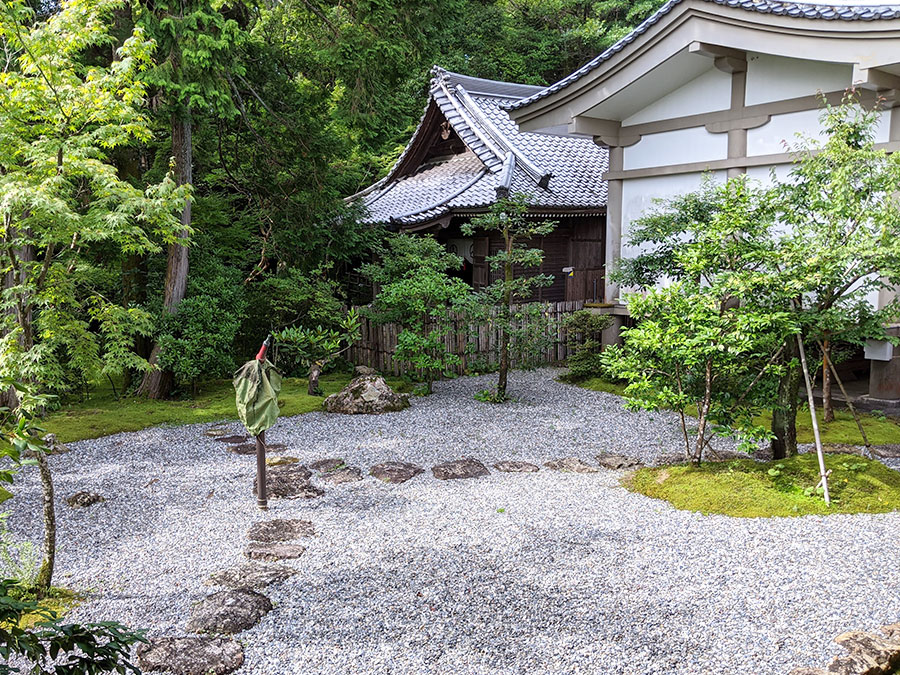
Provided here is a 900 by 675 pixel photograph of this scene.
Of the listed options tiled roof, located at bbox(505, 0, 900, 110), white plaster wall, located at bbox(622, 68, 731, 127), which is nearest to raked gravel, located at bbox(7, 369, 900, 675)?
tiled roof, located at bbox(505, 0, 900, 110)

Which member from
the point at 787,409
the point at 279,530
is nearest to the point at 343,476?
the point at 279,530

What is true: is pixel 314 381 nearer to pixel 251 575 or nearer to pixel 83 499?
pixel 83 499

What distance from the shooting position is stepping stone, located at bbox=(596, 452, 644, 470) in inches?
285

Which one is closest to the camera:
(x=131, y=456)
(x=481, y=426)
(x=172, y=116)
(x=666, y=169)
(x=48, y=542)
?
(x=48, y=542)

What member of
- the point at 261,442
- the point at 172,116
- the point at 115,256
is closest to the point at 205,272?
the point at 115,256

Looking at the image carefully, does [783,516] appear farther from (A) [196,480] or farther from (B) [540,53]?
(B) [540,53]

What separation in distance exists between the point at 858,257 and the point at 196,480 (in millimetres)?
6364

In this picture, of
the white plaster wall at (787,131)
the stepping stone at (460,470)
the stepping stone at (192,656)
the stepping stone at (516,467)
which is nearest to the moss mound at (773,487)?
the stepping stone at (516,467)

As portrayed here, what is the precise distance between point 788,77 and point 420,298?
5879mm

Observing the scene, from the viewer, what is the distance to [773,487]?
5922 millimetres

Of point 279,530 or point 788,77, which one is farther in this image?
point 788,77

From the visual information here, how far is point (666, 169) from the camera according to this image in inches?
416

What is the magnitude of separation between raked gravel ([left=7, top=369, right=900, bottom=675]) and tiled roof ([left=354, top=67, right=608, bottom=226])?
7080 millimetres

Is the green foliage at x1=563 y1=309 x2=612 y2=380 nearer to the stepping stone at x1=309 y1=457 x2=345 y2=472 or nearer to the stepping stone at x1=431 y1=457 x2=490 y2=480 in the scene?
the stepping stone at x1=431 y1=457 x2=490 y2=480
